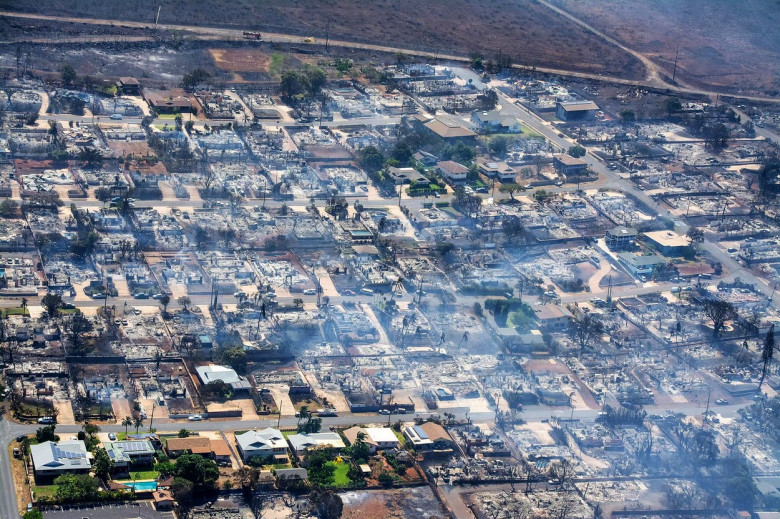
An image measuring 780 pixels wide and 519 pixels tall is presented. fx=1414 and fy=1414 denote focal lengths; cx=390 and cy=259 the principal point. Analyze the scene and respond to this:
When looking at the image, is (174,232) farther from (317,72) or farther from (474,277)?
(317,72)

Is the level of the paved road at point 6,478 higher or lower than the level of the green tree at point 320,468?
higher

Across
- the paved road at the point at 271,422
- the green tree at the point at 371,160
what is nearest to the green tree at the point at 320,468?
the paved road at the point at 271,422

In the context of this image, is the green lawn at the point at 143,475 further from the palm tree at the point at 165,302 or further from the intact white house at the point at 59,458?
the palm tree at the point at 165,302

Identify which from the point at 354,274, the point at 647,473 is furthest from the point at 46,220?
the point at 647,473

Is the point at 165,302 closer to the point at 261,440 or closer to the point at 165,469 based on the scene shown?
the point at 261,440

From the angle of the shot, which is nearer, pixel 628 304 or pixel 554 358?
pixel 554 358

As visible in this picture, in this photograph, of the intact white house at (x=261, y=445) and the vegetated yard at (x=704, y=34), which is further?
the vegetated yard at (x=704, y=34)
